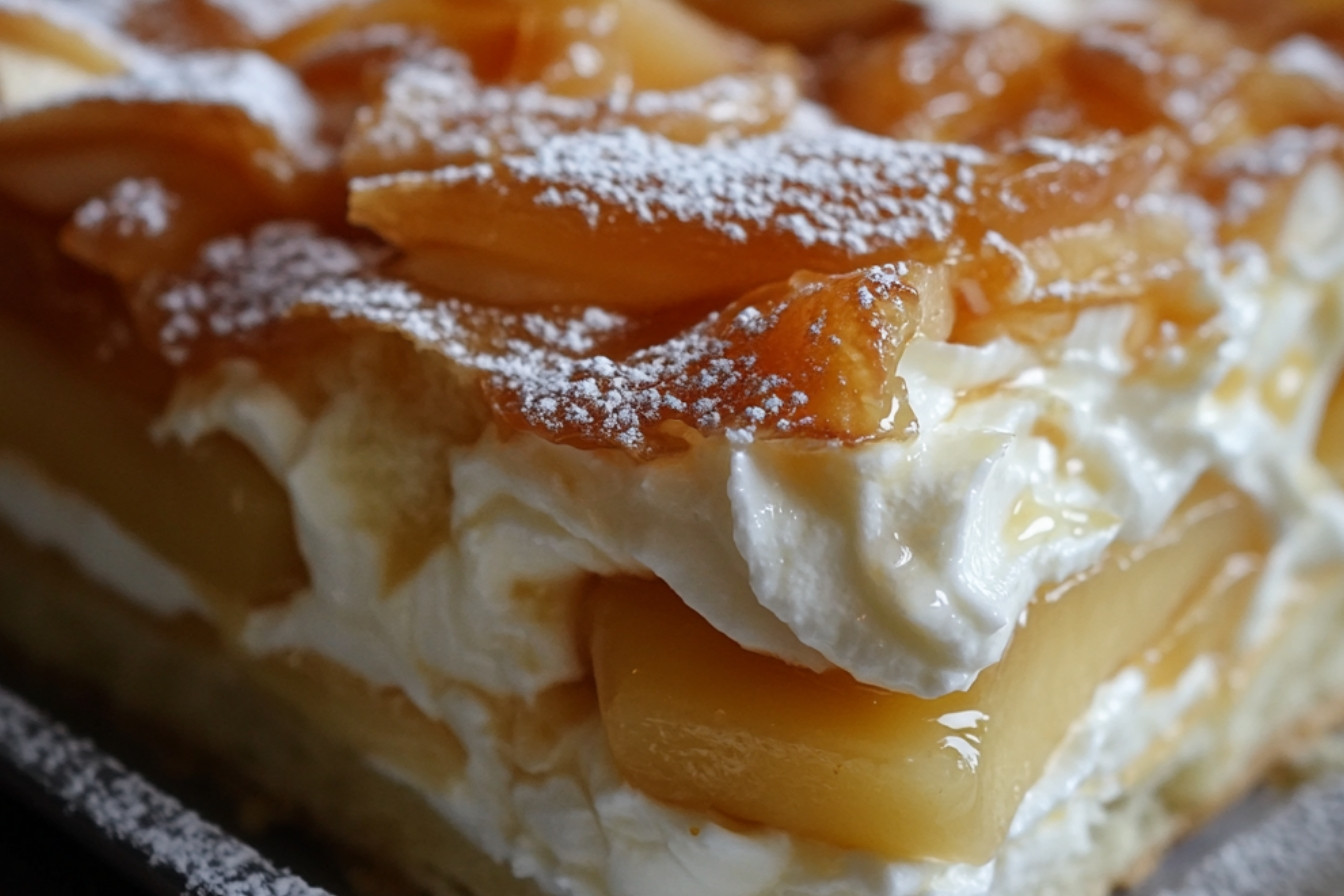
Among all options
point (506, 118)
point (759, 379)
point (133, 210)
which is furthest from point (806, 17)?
point (759, 379)

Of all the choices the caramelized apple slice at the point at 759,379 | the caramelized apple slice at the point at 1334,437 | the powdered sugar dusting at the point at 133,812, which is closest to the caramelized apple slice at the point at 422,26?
the caramelized apple slice at the point at 759,379

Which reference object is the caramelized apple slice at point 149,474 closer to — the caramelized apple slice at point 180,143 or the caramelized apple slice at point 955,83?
the caramelized apple slice at point 180,143

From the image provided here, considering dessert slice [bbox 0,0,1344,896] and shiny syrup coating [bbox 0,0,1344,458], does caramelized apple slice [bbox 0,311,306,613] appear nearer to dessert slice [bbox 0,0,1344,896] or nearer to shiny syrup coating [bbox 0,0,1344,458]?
dessert slice [bbox 0,0,1344,896]

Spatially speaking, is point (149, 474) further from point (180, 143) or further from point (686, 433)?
point (686, 433)

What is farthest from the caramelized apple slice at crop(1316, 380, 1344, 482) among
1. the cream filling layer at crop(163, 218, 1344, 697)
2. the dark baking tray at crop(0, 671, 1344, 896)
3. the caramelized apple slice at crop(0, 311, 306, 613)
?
the caramelized apple slice at crop(0, 311, 306, 613)

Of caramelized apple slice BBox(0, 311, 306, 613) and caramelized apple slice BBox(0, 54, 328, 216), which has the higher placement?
caramelized apple slice BBox(0, 54, 328, 216)

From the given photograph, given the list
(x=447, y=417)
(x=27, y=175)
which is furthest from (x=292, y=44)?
(x=447, y=417)
